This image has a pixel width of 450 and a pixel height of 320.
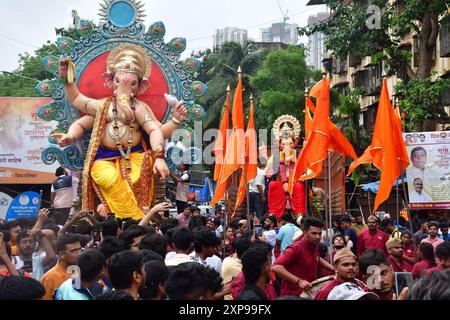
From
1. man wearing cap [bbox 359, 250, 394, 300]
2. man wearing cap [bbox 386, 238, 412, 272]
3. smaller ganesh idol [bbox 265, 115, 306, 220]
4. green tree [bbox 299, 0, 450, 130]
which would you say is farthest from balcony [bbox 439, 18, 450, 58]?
man wearing cap [bbox 359, 250, 394, 300]

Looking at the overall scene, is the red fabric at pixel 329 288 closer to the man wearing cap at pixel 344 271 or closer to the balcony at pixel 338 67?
the man wearing cap at pixel 344 271

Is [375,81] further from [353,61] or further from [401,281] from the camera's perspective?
[401,281]

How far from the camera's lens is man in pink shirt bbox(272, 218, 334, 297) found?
23.0ft

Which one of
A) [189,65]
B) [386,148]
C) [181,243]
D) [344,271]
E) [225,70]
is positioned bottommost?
[344,271]

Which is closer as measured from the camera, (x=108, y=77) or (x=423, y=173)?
(x=423, y=173)

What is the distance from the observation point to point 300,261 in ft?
23.6

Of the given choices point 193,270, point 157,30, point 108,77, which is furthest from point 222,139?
point 193,270

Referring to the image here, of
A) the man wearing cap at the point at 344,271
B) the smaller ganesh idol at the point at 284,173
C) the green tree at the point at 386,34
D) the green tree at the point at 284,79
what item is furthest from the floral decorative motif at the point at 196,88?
the green tree at the point at 284,79

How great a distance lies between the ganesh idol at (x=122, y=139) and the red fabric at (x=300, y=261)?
8845 millimetres

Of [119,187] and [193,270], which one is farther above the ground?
[119,187]

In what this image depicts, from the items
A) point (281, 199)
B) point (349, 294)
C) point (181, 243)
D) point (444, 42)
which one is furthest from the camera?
point (444, 42)

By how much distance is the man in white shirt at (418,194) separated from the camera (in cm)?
1530

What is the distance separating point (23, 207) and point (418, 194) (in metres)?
7.30
